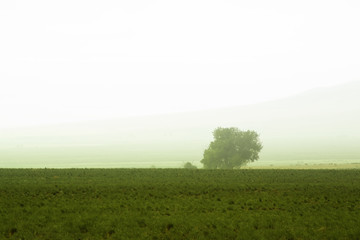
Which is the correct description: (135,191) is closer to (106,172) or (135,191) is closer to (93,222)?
(93,222)

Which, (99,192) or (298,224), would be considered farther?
(99,192)

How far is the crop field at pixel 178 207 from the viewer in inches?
781

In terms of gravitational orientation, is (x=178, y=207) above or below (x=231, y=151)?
below

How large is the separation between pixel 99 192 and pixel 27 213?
754 cm

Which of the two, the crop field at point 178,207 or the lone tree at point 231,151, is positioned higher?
the lone tree at point 231,151

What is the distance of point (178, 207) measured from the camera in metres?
25.0

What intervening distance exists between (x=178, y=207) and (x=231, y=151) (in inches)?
1865

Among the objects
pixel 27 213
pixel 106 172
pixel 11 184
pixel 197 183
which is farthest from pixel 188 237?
pixel 106 172

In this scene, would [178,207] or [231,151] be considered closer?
[178,207]

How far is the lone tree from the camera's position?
70.8 metres

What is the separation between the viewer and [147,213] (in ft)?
76.6

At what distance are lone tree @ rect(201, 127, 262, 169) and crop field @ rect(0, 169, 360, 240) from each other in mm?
31226

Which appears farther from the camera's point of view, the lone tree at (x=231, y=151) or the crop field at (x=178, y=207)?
the lone tree at (x=231, y=151)

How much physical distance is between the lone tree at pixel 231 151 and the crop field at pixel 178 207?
3123cm
